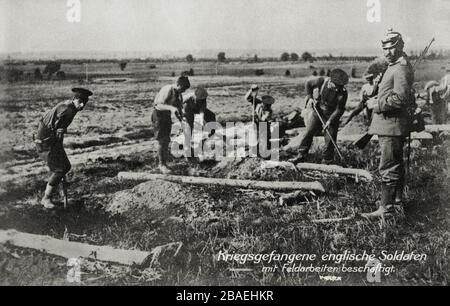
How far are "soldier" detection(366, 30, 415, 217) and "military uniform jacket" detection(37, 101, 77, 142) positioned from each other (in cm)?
408

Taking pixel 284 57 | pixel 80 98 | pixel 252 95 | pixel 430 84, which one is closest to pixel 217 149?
pixel 252 95

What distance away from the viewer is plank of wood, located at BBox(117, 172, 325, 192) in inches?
243

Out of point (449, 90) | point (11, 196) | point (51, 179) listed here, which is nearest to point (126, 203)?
point (51, 179)

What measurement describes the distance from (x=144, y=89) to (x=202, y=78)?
1104 millimetres

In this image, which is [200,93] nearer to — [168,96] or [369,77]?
[168,96]

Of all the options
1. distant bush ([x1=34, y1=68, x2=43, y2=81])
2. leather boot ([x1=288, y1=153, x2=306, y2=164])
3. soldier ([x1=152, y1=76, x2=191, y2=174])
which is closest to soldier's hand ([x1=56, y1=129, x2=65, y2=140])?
soldier ([x1=152, y1=76, x2=191, y2=174])

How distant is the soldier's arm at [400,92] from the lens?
17.9ft

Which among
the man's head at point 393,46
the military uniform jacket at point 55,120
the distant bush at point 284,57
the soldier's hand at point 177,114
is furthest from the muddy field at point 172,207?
the man's head at point 393,46

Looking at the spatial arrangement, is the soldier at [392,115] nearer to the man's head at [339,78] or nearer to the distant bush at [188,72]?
the man's head at [339,78]

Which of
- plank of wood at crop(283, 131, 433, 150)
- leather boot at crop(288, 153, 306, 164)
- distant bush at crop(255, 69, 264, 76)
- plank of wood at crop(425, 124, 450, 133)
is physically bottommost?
leather boot at crop(288, 153, 306, 164)

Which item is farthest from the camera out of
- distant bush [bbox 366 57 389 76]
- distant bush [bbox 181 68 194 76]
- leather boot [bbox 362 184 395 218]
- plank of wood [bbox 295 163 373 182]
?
distant bush [bbox 181 68 194 76]

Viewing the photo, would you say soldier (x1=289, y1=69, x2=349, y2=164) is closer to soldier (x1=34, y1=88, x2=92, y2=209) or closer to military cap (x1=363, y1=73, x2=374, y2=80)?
military cap (x1=363, y1=73, x2=374, y2=80)

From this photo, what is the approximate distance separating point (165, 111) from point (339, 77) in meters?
2.84
